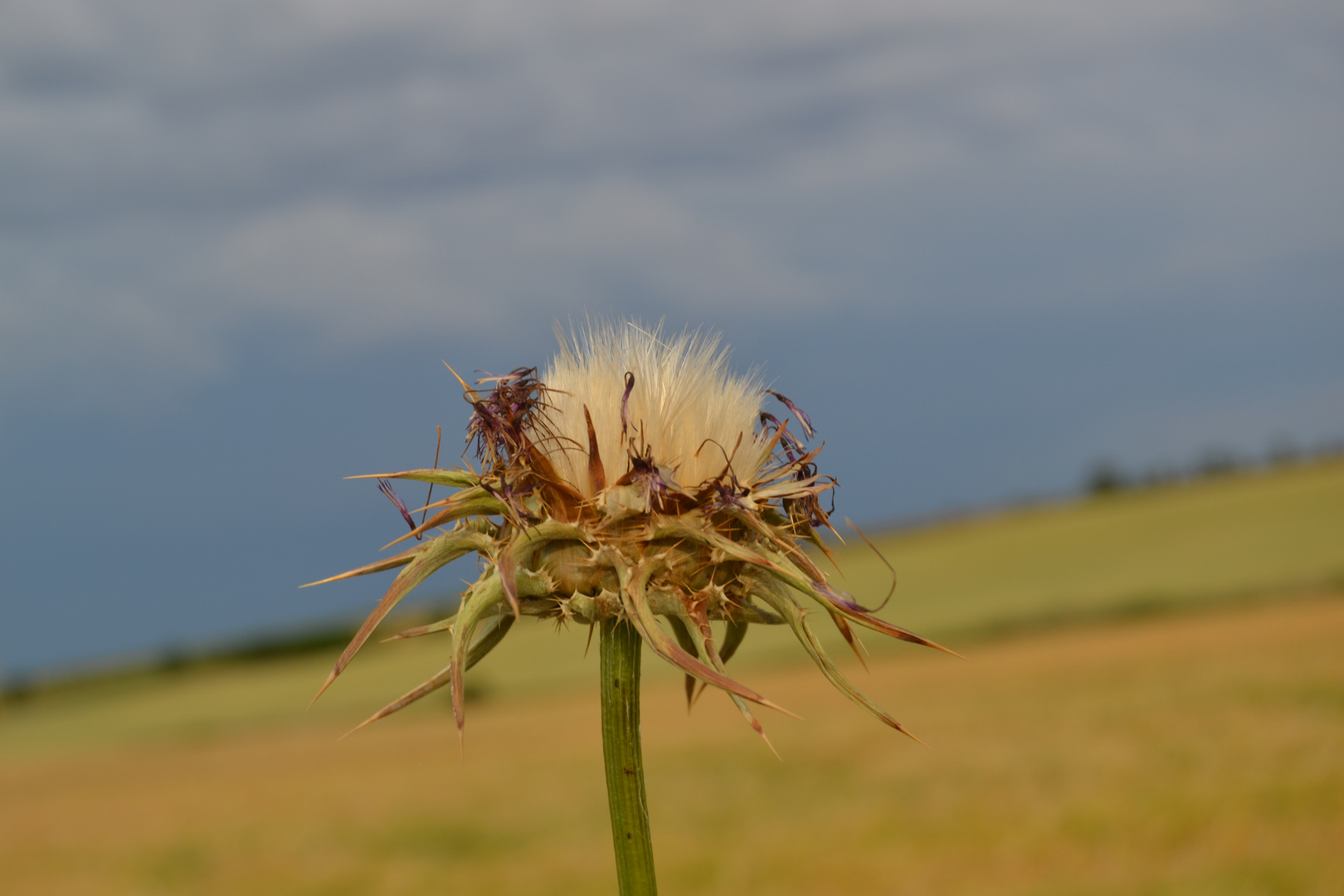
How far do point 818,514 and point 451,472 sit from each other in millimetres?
946

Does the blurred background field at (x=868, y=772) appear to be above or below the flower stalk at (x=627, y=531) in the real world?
below

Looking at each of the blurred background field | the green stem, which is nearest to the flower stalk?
the green stem

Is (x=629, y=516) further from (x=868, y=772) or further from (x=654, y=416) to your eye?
(x=868, y=772)

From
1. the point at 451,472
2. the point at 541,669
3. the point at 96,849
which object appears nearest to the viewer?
the point at 451,472

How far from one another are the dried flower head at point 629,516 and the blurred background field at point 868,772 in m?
0.83

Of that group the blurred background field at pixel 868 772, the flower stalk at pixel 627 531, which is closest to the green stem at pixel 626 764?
the flower stalk at pixel 627 531

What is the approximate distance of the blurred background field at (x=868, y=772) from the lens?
24.8m

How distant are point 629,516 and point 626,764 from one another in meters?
0.58

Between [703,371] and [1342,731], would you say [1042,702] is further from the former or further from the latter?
[703,371]

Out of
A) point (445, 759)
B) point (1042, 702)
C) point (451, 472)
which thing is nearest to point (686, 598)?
point (451, 472)

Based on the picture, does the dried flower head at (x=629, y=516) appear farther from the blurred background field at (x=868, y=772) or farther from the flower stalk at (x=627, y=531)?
the blurred background field at (x=868, y=772)

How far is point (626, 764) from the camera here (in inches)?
103

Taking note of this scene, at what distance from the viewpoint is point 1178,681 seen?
1704 inches

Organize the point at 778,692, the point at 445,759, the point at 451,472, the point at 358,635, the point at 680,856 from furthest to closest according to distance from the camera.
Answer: the point at 778,692, the point at 445,759, the point at 680,856, the point at 451,472, the point at 358,635
